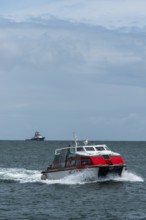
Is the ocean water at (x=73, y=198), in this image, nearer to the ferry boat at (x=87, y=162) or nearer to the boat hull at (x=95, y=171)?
the boat hull at (x=95, y=171)

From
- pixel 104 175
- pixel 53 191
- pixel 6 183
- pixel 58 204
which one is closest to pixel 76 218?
A: pixel 58 204

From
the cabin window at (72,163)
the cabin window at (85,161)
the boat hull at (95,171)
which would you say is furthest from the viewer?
the cabin window at (72,163)

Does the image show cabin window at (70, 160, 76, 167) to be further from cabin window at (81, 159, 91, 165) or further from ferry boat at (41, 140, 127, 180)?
cabin window at (81, 159, 91, 165)

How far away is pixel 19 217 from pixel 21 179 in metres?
24.6

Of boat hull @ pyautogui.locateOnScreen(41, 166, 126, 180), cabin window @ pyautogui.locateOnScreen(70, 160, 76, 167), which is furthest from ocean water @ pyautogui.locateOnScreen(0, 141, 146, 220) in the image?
cabin window @ pyautogui.locateOnScreen(70, 160, 76, 167)

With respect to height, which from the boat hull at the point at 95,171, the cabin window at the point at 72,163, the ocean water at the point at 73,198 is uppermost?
the cabin window at the point at 72,163

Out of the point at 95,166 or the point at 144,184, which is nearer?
the point at 95,166

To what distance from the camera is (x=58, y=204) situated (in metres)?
42.3

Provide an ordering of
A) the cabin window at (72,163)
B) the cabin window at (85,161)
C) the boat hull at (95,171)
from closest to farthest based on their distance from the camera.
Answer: the boat hull at (95,171)
the cabin window at (85,161)
the cabin window at (72,163)

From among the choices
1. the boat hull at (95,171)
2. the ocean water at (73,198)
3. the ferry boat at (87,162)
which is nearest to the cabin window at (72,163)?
the ferry boat at (87,162)

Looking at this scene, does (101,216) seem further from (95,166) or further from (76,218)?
(95,166)

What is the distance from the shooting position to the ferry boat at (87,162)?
2079 inches

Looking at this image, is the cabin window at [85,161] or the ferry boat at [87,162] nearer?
the ferry boat at [87,162]

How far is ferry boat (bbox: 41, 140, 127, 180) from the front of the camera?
173 feet
